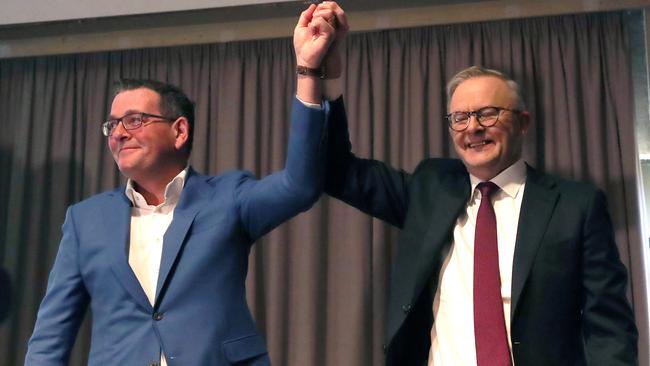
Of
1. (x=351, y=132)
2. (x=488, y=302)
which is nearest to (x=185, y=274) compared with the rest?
(x=488, y=302)

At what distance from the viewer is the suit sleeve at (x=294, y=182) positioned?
55.1 inches

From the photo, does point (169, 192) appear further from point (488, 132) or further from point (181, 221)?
point (488, 132)

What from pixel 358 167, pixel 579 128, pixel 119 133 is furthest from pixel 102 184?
pixel 579 128

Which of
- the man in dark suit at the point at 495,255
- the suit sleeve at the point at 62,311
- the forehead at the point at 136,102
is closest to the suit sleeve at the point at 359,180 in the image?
the man in dark suit at the point at 495,255

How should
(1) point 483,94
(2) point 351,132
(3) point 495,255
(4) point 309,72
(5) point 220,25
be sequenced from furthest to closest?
(5) point 220,25 < (2) point 351,132 < (1) point 483,94 < (3) point 495,255 < (4) point 309,72

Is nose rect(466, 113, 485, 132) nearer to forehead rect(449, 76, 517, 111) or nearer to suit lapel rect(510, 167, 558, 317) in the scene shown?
forehead rect(449, 76, 517, 111)

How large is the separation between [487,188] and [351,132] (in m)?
0.95

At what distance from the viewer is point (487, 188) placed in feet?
5.29

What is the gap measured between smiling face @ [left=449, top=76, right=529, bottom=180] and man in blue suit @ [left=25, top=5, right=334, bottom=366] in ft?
1.30

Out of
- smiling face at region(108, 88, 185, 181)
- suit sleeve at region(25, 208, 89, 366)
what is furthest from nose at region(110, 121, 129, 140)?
suit sleeve at region(25, 208, 89, 366)

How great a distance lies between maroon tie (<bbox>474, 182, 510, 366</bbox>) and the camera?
1459 millimetres

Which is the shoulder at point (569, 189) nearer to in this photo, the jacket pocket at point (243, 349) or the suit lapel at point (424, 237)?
the suit lapel at point (424, 237)

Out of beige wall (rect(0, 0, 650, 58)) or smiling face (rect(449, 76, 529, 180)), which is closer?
smiling face (rect(449, 76, 529, 180))

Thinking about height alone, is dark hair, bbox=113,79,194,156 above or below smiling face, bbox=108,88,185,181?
above
